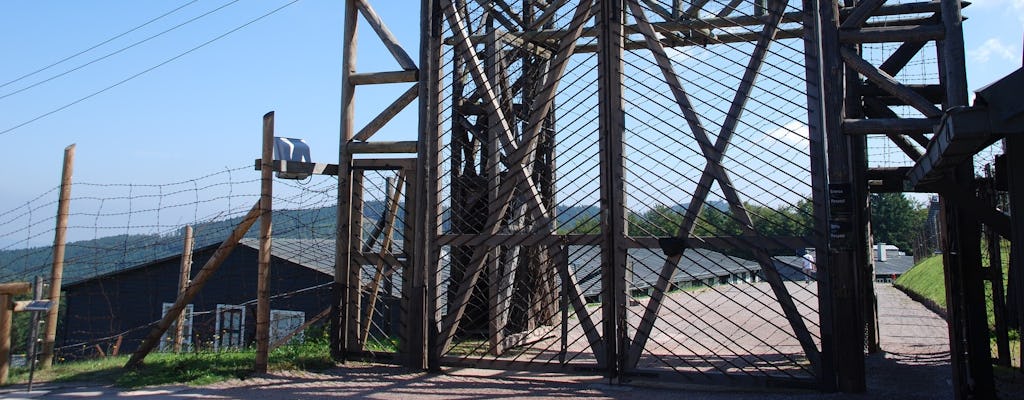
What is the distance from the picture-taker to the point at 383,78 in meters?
8.34

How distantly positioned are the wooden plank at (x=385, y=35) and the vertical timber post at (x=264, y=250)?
150 cm

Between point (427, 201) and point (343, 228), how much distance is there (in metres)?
1.05

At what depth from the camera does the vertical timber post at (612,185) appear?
6.93 meters

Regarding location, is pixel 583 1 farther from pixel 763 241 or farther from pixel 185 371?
pixel 185 371

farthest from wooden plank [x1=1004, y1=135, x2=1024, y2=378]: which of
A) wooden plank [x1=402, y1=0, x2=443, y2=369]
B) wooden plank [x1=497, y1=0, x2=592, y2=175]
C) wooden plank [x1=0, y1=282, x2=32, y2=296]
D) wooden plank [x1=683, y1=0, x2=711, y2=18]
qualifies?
wooden plank [x1=0, y1=282, x2=32, y2=296]

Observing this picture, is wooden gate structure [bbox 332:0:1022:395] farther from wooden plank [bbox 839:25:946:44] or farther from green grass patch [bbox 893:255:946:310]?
green grass patch [bbox 893:255:946:310]

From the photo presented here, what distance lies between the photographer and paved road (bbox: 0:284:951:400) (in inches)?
251

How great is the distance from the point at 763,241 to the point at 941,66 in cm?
454

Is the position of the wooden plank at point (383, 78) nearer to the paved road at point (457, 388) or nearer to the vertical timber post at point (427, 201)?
the vertical timber post at point (427, 201)

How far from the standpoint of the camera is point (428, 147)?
7918 mm

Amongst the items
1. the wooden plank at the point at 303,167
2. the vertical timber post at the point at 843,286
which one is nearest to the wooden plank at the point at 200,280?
the wooden plank at the point at 303,167

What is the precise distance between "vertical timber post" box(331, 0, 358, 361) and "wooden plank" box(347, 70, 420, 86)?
0.22 ft

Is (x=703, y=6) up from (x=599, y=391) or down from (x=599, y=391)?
up

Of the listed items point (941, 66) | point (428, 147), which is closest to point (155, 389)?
point (428, 147)
